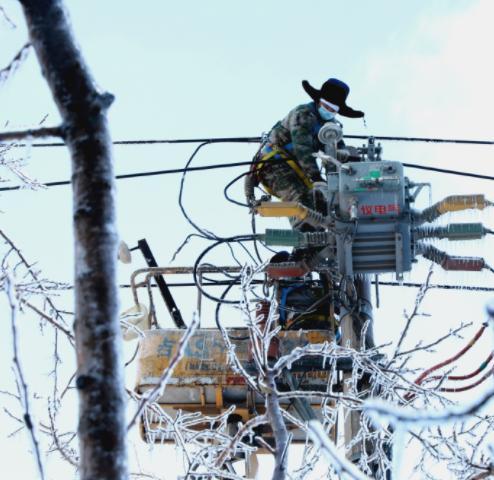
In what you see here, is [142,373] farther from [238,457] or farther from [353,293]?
[353,293]

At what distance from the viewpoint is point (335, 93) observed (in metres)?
11.0

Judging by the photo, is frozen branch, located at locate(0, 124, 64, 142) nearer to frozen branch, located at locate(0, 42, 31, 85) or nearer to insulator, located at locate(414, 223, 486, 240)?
frozen branch, located at locate(0, 42, 31, 85)

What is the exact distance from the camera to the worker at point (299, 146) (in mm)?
10461

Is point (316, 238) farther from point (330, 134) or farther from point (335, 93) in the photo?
point (335, 93)

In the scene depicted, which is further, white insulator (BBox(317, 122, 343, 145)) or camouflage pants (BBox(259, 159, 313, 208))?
camouflage pants (BBox(259, 159, 313, 208))

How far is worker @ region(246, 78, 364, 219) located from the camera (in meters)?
10.5

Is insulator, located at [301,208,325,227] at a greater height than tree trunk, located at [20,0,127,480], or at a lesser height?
greater

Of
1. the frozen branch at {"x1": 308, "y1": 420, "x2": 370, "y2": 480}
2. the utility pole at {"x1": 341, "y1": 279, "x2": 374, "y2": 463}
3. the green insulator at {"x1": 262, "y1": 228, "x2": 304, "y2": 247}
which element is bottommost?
the frozen branch at {"x1": 308, "y1": 420, "x2": 370, "y2": 480}

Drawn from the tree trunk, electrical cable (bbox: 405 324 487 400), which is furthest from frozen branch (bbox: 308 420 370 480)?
electrical cable (bbox: 405 324 487 400)

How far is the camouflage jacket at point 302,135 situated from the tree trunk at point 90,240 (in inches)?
279

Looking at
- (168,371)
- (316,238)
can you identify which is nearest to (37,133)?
(168,371)

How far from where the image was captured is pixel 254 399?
9.73 m

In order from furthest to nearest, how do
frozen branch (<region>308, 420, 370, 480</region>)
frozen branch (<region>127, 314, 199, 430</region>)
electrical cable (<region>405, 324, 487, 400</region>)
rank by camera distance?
electrical cable (<region>405, 324, 487, 400</region>) → frozen branch (<region>127, 314, 199, 430</region>) → frozen branch (<region>308, 420, 370, 480</region>)

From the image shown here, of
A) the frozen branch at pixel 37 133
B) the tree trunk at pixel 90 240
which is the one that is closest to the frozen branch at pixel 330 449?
the tree trunk at pixel 90 240
